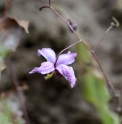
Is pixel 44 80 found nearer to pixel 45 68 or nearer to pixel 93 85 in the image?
pixel 93 85

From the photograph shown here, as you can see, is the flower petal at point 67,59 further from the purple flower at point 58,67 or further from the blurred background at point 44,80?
the blurred background at point 44,80

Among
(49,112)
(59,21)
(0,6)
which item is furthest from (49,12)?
(49,112)

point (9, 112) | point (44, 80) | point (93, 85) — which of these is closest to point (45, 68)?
point (9, 112)

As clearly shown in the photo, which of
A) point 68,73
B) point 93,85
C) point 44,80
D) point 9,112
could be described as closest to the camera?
point 68,73

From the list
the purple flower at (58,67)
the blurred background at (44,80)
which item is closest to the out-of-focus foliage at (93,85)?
the blurred background at (44,80)

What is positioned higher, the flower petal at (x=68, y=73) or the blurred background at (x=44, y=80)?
the flower petal at (x=68, y=73)

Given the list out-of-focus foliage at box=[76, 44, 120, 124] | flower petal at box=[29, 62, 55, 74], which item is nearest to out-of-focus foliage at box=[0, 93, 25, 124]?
flower petal at box=[29, 62, 55, 74]
